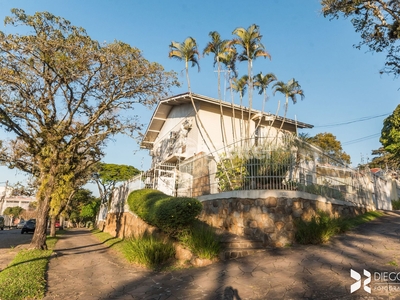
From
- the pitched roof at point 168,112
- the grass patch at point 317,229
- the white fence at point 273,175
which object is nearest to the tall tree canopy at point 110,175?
the pitched roof at point 168,112

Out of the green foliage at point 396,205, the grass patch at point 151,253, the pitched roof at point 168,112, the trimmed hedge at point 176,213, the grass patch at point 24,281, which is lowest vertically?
the grass patch at point 24,281

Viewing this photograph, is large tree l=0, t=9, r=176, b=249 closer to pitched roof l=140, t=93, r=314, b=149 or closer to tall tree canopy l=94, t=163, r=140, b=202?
pitched roof l=140, t=93, r=314, b=149

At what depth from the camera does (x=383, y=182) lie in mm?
17375

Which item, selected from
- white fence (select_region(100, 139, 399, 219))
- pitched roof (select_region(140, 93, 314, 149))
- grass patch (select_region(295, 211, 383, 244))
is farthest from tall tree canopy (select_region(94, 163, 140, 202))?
grass patch (select_region(295, 211, 383, 244))

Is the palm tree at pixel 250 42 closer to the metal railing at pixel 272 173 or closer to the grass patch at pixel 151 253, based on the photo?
the metal railing at pixel 272 173

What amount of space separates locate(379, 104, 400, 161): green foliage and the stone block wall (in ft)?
22.9

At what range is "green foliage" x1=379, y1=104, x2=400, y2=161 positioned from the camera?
47.1 feet

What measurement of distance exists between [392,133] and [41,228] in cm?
1725

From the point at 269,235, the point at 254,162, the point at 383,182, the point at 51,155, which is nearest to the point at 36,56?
the point at 51,155

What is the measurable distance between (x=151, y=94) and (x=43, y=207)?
696 cm

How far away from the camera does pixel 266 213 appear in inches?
360

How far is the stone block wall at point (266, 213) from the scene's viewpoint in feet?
29.1

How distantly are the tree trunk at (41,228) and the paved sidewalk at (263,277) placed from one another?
3.50 metres

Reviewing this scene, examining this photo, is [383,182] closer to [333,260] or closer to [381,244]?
[381,244]
